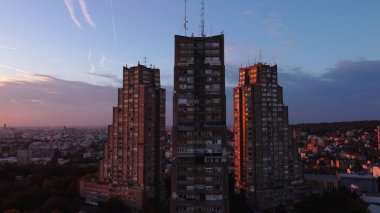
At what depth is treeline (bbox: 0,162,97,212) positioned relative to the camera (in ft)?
89.8

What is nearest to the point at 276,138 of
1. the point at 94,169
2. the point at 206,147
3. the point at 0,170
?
the point at 206,147

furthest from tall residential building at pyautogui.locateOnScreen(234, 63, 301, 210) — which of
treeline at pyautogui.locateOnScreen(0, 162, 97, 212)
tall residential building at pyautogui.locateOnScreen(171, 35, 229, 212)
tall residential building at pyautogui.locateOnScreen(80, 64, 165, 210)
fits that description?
treeline at pyautogui.locateOnScreen(0, 162, 97, 212)

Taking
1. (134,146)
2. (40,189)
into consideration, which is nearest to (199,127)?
(134,146)

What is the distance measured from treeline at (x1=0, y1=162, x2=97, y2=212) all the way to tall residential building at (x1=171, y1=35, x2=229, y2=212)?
38.6ft

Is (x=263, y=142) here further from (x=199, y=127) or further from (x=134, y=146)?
(x=199, y=127)

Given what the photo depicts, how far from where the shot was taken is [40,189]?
101 ft

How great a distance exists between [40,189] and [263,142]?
17.6 meters

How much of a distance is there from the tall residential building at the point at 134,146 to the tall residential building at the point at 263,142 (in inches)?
249

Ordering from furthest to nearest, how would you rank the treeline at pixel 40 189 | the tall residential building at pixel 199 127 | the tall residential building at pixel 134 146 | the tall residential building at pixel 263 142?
the tall residential building at pixel 263 142 → the tall residential building at pixel 134 146 → the treeline at pixel 40 189 → the tall residential building at pixel 199 127

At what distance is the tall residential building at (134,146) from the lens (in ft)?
97.5

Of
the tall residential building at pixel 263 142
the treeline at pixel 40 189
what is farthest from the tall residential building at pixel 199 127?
the tall residential building at pixel 263 142

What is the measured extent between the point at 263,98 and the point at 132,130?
34.6 ft

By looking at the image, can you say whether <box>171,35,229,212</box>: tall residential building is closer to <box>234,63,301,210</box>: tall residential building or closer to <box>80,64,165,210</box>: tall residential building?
<box>80,64,165,210</box>: tall residential building

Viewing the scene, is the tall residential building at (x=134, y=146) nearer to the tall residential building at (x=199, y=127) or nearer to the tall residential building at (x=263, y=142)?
the tall residential building at (x=263, y=142)
